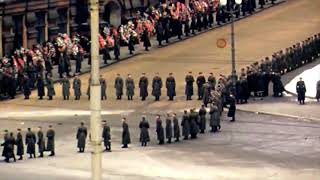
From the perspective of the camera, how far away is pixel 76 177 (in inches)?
1211

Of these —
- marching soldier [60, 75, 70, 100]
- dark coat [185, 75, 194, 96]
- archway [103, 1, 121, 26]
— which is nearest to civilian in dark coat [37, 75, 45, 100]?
marching soldier [60, 75, 70, 100]

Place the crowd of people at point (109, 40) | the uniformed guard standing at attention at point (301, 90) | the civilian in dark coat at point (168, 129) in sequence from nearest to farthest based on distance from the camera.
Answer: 1. the civilian in dark coat at point (168, 129)
2. the uniformed guard standing at attention at point (301, 90)
3. the crowd of people at point (109, 40)

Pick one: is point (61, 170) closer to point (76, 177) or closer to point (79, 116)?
point (76, 177)

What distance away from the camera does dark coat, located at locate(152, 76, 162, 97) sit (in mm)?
45312

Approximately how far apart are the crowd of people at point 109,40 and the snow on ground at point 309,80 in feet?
31.2

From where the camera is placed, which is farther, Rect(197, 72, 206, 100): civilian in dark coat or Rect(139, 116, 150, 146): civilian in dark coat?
Rect(197, 72, 206, 100): civilian in dark coat

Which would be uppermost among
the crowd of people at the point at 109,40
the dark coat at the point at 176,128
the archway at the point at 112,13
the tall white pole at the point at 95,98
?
the archway at the point at 112,13

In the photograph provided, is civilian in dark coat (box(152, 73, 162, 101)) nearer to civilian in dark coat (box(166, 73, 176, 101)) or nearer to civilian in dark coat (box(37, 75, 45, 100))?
civilian in dark coat (box(166, 73, 176, 101))

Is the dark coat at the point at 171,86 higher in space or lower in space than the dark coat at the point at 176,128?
higher

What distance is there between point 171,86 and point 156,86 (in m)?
0.65

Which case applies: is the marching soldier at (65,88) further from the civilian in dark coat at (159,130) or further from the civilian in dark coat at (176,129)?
the civilian in dark coat at (159,130)

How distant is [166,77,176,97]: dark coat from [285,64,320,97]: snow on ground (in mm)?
5622

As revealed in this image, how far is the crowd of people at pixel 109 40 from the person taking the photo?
158 feet

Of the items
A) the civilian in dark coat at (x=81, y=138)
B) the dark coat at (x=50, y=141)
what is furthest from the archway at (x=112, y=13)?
the dark coat at (x=50, y=141)
